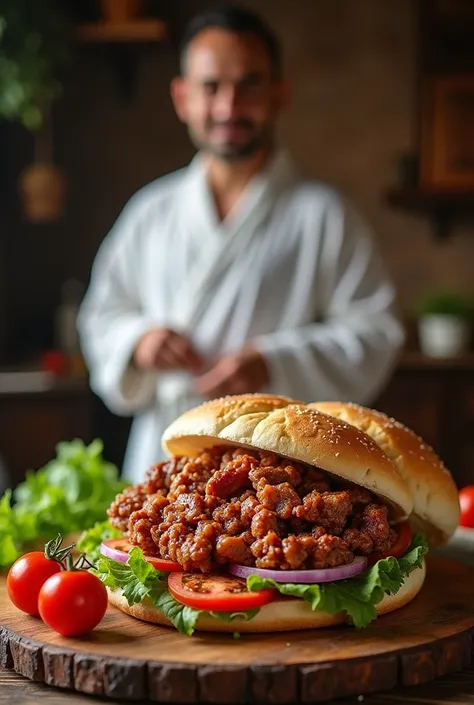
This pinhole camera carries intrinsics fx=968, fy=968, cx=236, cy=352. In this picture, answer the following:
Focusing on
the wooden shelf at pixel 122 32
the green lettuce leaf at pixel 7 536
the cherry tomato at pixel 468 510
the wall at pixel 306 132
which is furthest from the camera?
the wall at pixel 306 132

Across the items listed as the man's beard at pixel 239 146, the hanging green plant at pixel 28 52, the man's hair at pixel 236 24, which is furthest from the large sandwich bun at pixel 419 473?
the hanging green plant at pixel 28 52

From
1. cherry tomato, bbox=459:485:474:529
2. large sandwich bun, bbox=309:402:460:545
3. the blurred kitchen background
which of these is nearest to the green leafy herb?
large sandwich bun, bbox=309:402:460:545

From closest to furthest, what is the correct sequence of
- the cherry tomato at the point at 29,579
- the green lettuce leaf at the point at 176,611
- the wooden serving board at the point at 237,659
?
1. the wooden serving board at the point at 237,659
2. the green lettuce leaf at the point at 176,611
3. the cherry tomato at the point at 29,579

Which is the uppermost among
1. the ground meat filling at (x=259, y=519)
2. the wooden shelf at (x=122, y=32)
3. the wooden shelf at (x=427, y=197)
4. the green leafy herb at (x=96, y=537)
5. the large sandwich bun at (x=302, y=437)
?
the wooden shelf at (x=122, y=32)

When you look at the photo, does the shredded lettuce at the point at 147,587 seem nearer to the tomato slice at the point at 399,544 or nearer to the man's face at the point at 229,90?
the tomato slice at the point at 399,544

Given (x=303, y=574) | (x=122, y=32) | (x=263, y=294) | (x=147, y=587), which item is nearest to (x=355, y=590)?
(x=303, y=574)

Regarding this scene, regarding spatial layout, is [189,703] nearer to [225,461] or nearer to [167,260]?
[225,461]
